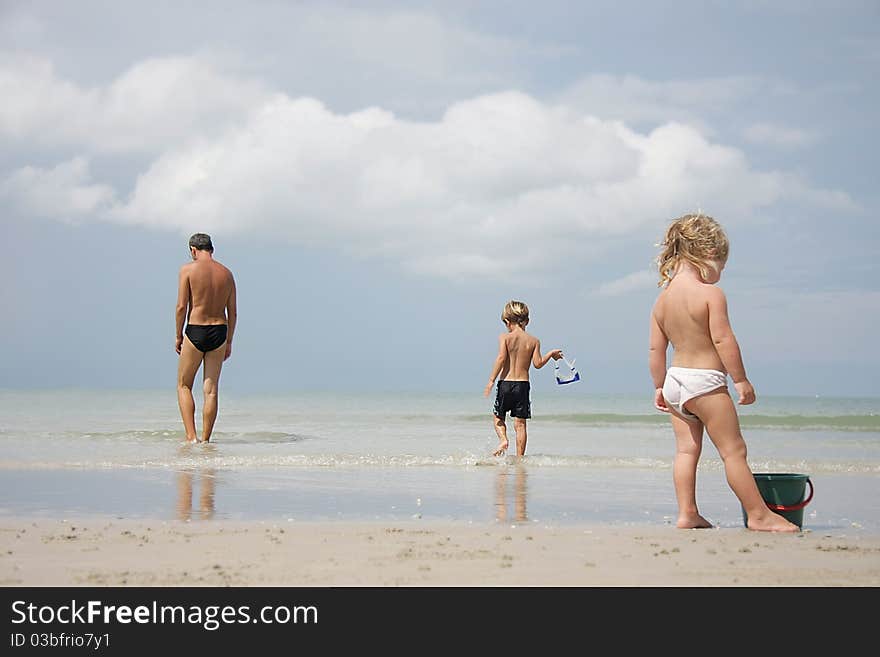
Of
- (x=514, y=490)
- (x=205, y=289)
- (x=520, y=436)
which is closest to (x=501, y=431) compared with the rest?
(x=520, y=436)

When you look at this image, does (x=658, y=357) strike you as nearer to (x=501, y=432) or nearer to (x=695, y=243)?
(x=695, y=243)

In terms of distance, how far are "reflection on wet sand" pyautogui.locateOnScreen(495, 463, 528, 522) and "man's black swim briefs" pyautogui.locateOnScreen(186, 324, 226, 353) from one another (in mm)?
3300

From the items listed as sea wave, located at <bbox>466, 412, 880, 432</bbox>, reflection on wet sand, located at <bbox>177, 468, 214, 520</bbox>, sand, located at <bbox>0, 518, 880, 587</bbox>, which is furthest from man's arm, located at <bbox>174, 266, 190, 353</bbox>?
sea wave, located at <bbox>466, 412, 880, 432</bbox>

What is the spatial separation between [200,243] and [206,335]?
99 centimetres

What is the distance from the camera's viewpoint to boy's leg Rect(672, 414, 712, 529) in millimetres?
5281

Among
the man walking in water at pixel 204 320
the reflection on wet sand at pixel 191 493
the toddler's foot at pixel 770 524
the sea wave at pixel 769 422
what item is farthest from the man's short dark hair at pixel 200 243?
the sea wave at pixel 769 422

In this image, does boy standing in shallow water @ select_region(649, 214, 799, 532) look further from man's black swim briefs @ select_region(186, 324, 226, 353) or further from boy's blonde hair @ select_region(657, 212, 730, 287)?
man's black swim briefs @ select_region(186, 324, 226, 353)

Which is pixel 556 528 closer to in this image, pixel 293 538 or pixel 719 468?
pixel 293 538

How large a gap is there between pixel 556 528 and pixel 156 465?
437 centimetres

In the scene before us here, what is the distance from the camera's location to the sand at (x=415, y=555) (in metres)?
3.70

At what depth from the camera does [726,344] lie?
503 cm

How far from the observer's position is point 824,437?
16.2 metres
